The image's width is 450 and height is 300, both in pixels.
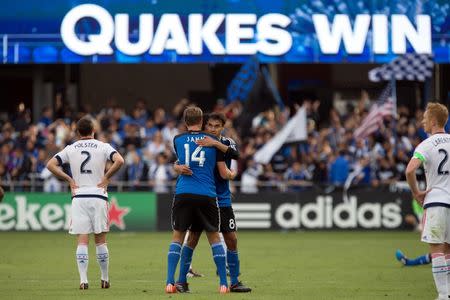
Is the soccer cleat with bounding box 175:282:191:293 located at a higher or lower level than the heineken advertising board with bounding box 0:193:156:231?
lower

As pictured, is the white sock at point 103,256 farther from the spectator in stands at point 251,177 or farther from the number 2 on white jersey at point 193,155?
the spectator in stands at point 251,177

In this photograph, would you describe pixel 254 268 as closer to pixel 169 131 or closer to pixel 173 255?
pixel 173 255

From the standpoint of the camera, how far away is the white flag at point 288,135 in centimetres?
3117

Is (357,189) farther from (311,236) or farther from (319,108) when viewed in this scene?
(319,108)

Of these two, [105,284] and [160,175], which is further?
[160,175]

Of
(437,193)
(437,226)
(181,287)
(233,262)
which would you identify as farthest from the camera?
(233,262)

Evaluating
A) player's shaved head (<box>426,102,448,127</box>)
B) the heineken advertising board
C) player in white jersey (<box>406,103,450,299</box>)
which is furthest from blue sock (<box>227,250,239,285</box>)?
the heineken advertising board

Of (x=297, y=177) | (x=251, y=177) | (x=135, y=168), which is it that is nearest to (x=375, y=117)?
(x=297, y=177)

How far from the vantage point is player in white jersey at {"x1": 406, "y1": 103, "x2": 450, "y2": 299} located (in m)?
12.3

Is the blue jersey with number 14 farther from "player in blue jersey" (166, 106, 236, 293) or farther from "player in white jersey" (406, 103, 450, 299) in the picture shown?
"player in white jersey" (406, 103, 450, 299)

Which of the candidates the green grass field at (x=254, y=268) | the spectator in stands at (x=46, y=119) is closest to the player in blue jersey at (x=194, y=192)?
the green grass field at (x=254, y=268)

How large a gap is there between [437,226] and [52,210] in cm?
1872

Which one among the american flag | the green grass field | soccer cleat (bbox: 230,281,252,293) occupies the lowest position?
the green grass field

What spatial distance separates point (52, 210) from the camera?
29734mm
